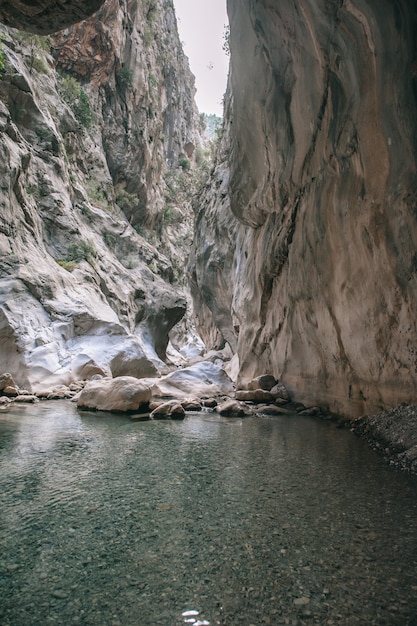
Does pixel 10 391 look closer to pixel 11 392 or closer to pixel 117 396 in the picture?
pixel 11 392

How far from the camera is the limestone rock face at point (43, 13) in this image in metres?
6.45

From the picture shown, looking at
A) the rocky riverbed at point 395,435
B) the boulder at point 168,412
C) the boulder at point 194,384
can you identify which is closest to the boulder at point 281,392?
the boulder at point 194,384

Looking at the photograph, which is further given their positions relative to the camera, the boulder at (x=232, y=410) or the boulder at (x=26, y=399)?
the boulder at (x=26, y=399)

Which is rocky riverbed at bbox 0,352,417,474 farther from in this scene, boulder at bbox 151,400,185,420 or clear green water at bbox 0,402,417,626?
clear green water at bbox 0,402,417,626

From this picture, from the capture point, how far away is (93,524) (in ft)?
9.25

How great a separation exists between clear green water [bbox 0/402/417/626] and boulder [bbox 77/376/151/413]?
2.82 metres

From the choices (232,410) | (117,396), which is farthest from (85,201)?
(232,410)

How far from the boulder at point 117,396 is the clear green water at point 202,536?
9.27 ft

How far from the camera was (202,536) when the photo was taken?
2.69 m

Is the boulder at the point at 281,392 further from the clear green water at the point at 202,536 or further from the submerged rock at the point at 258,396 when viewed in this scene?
the clear green water at the point at 202,536

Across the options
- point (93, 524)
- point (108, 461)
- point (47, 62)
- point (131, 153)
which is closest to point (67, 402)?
point (108, 461)

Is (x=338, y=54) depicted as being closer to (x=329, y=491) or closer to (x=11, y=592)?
(x=329, y=491)

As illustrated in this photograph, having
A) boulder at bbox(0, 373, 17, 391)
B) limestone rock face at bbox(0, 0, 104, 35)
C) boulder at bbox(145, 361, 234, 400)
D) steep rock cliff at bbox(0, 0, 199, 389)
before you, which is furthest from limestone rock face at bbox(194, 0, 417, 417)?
boulder at bbox(0, 373, 17, 391)

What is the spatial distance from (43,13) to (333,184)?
5850mm
